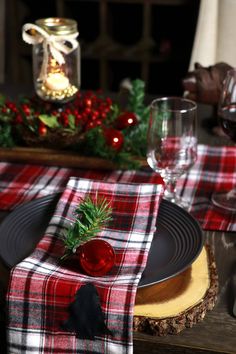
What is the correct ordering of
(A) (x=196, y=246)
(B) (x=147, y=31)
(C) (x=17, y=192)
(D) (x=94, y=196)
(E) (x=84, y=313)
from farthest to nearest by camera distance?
(B) (x=147, y=31) → (C) (x=17, y=192) → (D) (x=94, y=196) → (A) (x=196, y=246) → (E) (x=84, y=313)

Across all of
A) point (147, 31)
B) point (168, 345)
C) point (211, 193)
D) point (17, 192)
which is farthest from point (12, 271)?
point (147, 31)

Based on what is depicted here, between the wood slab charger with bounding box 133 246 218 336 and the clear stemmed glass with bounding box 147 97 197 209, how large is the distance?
25 cm

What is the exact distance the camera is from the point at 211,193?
1077mm

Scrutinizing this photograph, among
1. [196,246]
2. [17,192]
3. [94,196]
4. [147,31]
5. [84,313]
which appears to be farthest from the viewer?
[147,31]

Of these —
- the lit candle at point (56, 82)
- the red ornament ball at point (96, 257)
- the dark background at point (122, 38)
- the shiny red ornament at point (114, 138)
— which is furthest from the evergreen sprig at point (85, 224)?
the dark background at point (122, 38)

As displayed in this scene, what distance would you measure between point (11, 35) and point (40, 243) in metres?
2.05

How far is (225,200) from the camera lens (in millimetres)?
1038

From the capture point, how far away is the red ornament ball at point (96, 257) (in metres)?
0.73

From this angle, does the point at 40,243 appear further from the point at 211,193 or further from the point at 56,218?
the point at 211,193

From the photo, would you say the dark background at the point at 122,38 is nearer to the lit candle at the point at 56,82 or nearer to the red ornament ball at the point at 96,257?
the lit candle at the point at 56,82

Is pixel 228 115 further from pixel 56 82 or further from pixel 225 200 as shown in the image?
pixel 56 82

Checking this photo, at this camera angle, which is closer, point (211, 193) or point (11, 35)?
point (211, 193)

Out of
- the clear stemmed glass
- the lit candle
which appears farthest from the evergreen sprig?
the lit candle

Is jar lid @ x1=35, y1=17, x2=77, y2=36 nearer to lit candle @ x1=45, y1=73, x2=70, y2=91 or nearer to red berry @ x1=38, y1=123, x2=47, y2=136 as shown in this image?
→ lit candle @ x1=45, y1=73, x2=70, y2=91
